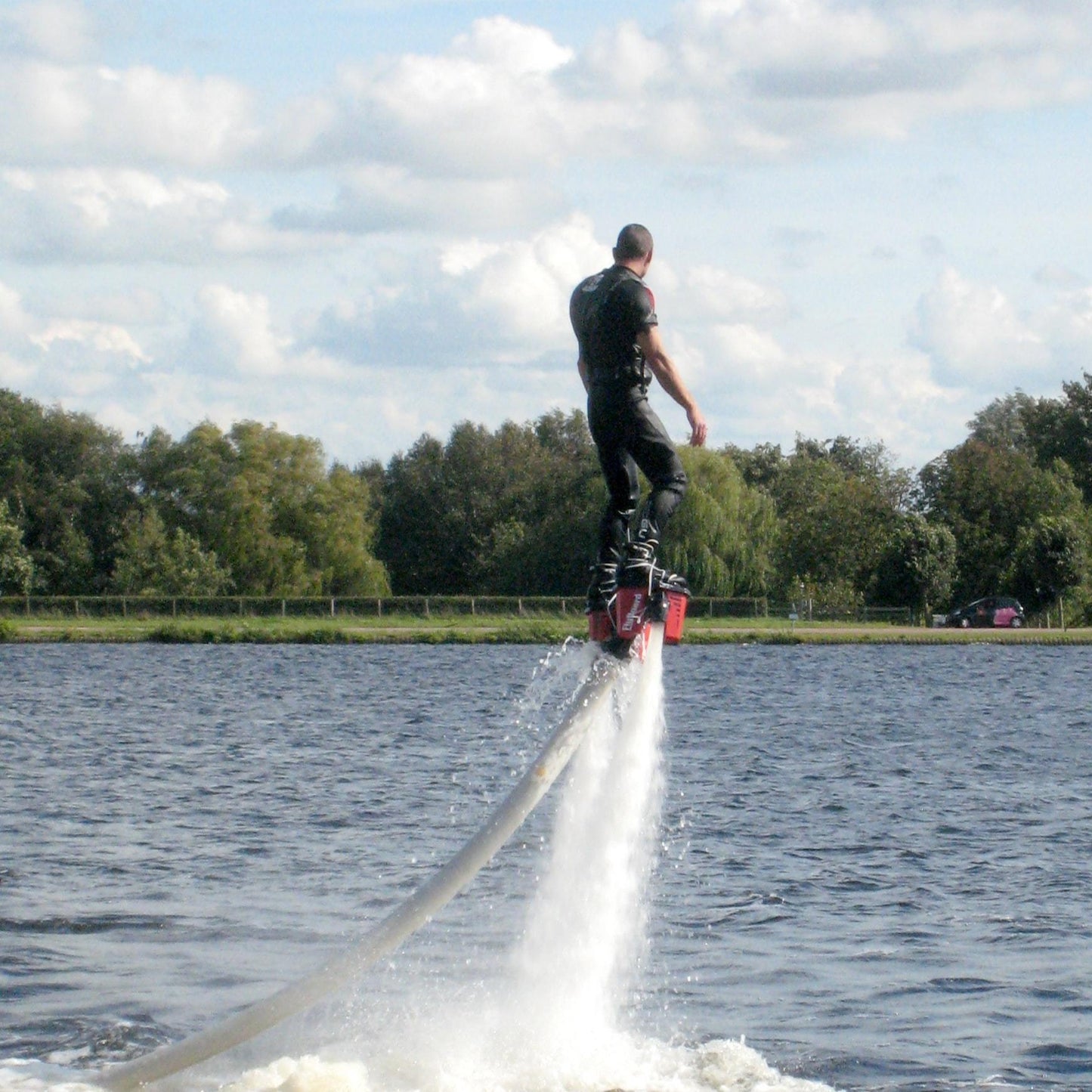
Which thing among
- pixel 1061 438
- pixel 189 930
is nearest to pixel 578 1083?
pixel 189 930

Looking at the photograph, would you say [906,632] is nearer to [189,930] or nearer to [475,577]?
[475,577]

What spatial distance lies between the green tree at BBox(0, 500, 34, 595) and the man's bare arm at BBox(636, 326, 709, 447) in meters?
101

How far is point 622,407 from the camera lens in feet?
35.5

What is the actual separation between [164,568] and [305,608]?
31.5 ft

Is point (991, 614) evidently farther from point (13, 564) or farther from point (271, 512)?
point (13, 564)

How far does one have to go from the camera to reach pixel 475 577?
125m

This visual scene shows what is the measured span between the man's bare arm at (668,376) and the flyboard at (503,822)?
1.15 meters

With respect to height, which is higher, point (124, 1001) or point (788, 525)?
point (788, 525)

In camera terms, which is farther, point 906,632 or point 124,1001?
point 906,632

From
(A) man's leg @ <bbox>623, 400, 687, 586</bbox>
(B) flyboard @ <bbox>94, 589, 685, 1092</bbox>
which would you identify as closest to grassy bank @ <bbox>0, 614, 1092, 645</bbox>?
(B) flyboard @ <bbox>94, 589, 685, 1092</bbox>

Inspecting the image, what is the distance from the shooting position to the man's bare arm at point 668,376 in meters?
10.6

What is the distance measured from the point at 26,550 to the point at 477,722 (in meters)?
72.3

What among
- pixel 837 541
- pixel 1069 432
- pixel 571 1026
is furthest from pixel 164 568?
pixel 571 1026

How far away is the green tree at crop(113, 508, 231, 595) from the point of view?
336 feet
